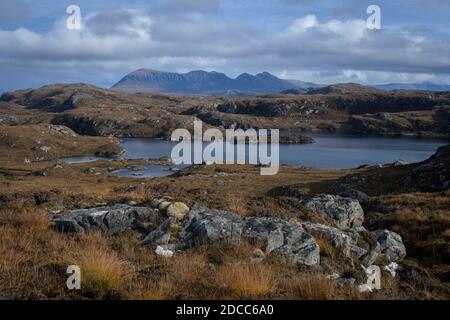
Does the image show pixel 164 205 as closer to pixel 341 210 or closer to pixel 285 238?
pixel 285 238

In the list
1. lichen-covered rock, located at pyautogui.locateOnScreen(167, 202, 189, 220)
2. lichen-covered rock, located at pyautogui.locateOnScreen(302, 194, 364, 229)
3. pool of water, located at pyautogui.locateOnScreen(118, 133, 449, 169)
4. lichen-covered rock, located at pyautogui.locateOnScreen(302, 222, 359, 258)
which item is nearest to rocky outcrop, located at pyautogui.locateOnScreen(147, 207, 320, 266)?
lichen-covered rock, located at pyautogui.locateOnScreen(302, 222, 359, 258)

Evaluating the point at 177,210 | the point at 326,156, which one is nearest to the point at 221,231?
the point at 177,210

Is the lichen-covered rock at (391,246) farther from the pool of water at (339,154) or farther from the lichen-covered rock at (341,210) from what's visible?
the pool of water at (339,154)

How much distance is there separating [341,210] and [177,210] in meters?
8.77

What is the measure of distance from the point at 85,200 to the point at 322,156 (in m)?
139

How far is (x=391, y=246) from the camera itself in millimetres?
17578

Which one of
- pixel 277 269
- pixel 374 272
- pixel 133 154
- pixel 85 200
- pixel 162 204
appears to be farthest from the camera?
pixel 133 154

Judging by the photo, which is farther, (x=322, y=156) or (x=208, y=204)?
(x=322, y=156)

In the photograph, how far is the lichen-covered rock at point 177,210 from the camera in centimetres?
1612

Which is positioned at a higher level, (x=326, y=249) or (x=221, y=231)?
(x=221, y=231)

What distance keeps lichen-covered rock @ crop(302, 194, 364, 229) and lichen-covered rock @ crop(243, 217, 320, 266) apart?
19.8ft
